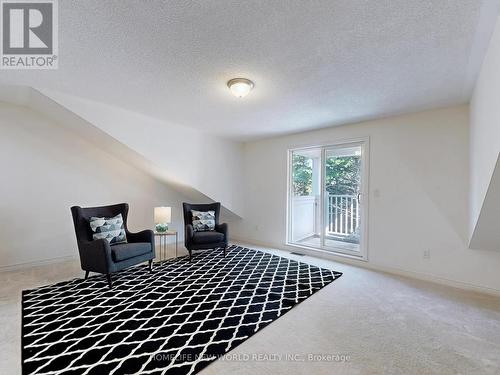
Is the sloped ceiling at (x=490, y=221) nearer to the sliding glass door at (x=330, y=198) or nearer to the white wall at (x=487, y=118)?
the white wall at (x=487, y=118)

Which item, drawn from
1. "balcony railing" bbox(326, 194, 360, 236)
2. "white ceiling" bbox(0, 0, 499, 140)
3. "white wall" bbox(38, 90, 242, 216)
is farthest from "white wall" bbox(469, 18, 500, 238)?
"white wall" bbox(38, 90, 242, 216)

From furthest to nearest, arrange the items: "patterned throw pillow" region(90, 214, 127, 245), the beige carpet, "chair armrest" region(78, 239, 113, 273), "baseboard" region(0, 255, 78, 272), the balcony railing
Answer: the balcony railing < "baseboard" region(0, 255, 78, 272) < "patterned throw pillow" region(90, 214, 127, 245) < "chair armrest" region(78, 239, 113, 273) < the beige carpet

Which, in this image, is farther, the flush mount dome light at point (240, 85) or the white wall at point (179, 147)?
the white wall at point (179, 147)

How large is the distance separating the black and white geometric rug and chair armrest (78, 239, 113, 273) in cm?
21

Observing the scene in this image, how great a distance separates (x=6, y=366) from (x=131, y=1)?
7.97 feet

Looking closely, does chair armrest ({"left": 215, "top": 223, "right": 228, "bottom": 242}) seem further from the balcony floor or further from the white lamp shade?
the balcony floor

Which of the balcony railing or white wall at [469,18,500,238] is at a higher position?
white wall at [469,18,500,238]

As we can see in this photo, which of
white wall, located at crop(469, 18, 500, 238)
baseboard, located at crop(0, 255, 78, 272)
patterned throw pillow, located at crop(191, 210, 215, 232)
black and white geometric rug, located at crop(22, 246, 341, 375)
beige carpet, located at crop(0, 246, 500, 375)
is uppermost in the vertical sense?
white wall, located at crop(469, 18, 500, 238)

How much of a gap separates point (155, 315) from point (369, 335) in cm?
184

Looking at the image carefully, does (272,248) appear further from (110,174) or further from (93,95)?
(93,95)

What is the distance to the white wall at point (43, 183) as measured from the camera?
3.28 m

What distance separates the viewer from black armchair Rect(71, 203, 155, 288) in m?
2.79

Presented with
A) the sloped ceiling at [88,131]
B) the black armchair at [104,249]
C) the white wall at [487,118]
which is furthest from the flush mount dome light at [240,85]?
the black armchair at [104,249]

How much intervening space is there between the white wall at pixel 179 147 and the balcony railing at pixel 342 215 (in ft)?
6.30
